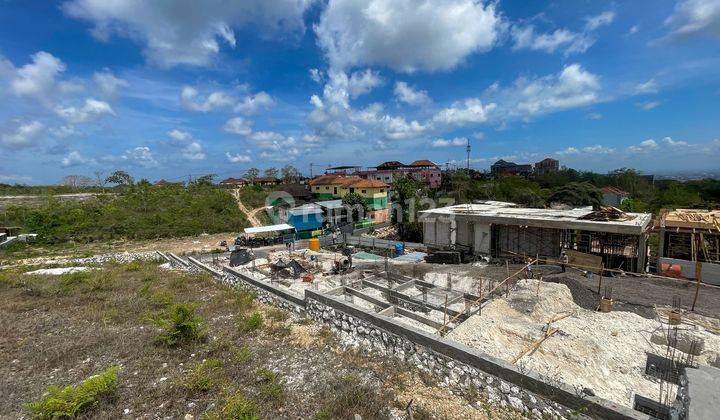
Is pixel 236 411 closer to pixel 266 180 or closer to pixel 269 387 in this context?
pixel 269 387

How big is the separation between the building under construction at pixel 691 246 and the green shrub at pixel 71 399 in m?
18.1

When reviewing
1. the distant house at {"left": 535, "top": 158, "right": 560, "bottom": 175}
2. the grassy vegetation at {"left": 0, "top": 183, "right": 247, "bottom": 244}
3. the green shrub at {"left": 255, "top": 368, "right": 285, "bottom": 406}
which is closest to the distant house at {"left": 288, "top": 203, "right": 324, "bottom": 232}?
the grassy vegetation at {"left": 0, "top": 183, "right": 247, "bottom": 244}

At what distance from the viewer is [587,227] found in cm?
1381

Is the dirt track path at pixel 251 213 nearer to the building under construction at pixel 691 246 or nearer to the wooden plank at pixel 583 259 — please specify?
the wooden plank at pixel 583 259

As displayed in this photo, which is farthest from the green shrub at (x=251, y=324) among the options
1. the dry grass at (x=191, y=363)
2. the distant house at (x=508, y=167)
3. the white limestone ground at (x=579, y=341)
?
the distant house at (x=508, y=167)

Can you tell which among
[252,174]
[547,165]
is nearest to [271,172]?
[252,174]

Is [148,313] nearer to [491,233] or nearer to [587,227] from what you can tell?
[491,233]

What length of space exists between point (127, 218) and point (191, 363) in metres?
27.8

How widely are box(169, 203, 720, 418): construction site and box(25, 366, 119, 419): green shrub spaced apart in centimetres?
563

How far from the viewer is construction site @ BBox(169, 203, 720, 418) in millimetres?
6590

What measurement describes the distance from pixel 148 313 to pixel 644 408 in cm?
1177

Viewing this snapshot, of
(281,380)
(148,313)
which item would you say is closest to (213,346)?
(281,380)

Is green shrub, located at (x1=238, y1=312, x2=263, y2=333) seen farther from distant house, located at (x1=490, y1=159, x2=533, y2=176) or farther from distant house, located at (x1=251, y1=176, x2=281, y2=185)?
distant house, located at (x1=490, y1=159, x2=533, y2=176)

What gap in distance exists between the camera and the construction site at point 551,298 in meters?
6.59
